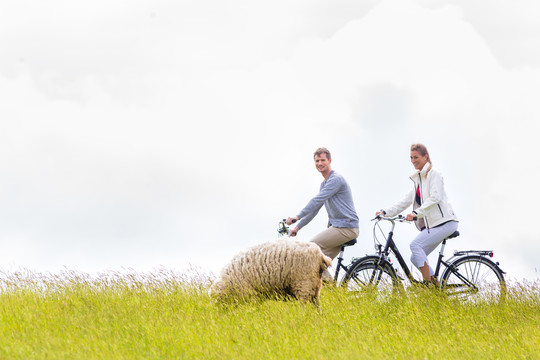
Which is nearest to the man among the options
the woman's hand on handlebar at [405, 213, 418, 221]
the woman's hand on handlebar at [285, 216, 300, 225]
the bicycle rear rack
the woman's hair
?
the woman's hand on handlebar at [285, 216, 300, 225]

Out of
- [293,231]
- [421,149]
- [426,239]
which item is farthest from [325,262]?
[421,149]

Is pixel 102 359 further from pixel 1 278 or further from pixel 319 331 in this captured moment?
pixel 1 278

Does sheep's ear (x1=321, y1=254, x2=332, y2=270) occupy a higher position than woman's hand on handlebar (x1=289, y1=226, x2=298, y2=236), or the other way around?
woman's hand on handlebar (x1=289, y1=226, x2=298, y2=236)

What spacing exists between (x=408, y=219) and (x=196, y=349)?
4048 millimetres

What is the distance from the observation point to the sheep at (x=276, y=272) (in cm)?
828

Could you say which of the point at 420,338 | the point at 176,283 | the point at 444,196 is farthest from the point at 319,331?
the point at 176,283

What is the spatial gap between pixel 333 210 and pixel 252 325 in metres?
2.38

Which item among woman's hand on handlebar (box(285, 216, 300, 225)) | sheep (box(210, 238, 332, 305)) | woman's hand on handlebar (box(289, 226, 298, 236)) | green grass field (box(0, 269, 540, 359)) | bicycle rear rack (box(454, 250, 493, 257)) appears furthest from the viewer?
bicycle rear rack (box(454, 250, 493, 257))

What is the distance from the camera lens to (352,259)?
31.6 ft

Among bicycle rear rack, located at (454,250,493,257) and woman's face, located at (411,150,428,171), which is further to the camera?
bicycle rear rack, located at (454,250,493,257)

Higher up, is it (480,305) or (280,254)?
(280,254)

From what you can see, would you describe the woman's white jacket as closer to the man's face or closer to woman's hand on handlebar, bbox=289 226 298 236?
the man's face

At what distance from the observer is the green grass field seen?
6.82 m

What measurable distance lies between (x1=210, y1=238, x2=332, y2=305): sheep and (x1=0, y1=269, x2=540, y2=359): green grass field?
0.60 ft
